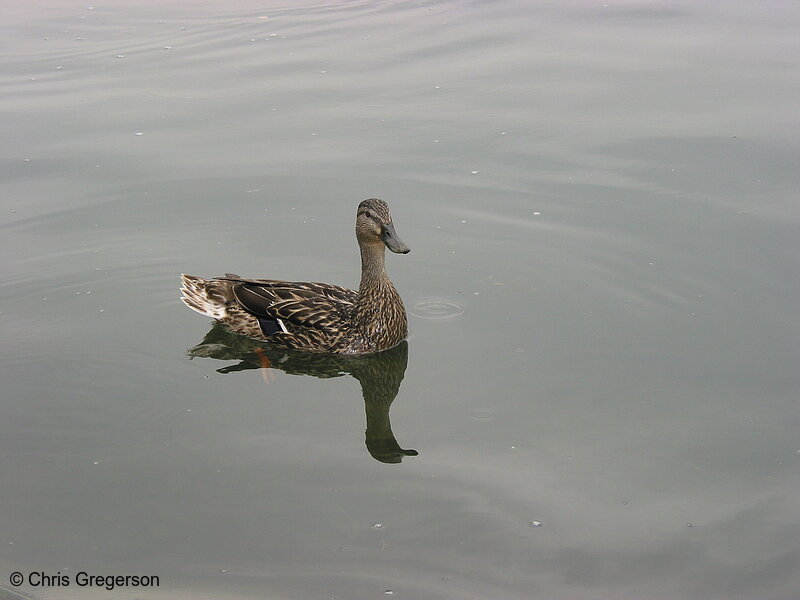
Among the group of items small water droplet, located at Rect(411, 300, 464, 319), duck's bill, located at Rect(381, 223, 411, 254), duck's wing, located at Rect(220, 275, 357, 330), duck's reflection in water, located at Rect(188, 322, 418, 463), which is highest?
duck's bill, located at Rect(381, 223, 411, 254)

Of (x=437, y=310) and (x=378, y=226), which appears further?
(x=437, y=310)

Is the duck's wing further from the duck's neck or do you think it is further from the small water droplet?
the small water droplet

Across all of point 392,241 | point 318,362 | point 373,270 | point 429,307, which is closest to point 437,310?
point 429,307

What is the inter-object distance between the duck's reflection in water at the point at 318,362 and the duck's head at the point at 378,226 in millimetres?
899

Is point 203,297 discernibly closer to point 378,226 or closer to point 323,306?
point 323,306

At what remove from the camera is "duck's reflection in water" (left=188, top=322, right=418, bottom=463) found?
9.11 metres

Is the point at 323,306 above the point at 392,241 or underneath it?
underneath

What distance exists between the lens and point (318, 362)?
31.6ft

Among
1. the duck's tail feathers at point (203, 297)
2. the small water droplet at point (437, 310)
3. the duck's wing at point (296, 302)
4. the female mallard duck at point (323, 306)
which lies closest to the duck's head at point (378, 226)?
the female mallard duck at point (323, 306)

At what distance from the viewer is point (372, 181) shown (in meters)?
12.2

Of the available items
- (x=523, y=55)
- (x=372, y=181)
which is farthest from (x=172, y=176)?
(x=523, y=55)

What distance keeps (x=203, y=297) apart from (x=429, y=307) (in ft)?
6.42

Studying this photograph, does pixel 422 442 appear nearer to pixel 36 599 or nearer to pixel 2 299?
pixel 36 599

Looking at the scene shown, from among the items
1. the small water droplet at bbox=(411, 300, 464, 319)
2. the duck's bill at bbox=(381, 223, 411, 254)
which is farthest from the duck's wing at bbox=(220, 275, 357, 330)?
the duck's bill at bbox=(381, 223, 411, 254)
